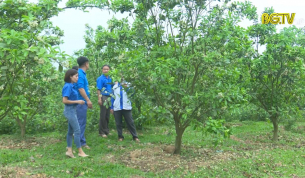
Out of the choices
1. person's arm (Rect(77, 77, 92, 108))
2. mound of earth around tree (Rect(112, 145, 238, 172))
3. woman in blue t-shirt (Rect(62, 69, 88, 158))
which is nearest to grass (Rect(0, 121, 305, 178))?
mound of earth around tree (Rect(112, 145, 238, 172))

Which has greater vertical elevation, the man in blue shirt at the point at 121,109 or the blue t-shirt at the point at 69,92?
the blue t-shirt at the point at 69,92

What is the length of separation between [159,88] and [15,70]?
2243 millimetres

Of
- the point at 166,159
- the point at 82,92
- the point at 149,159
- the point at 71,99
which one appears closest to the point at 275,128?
the point at 166,159

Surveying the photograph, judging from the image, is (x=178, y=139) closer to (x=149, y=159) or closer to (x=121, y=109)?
(x=149, y=159)

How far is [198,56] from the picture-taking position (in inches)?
194

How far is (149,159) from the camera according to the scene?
5.43 metres

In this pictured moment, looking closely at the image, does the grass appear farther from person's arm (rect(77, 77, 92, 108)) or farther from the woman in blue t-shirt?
person's arm (rect(77, 77, 92, 108))

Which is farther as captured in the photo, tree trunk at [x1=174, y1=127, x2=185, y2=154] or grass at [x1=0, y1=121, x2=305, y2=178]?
tree trunk at [x1=174, y1=127, x2=185, y2=154]

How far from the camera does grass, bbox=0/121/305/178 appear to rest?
4.68 meters

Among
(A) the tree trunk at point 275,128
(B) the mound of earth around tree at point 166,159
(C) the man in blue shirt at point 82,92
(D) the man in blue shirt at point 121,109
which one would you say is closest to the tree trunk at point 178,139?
(B) the mound of earth around tree at point 166,159

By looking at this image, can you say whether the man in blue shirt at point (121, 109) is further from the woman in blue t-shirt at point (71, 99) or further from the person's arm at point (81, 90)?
the woman in blue t-shirt at point (71, 99)

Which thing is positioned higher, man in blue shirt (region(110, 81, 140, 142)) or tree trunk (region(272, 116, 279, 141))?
man in blue shirt (region(110, 81, 140, 142))

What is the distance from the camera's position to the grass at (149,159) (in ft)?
15.4

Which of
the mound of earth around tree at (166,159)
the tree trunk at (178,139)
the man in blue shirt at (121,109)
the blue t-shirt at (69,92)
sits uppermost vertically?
the blue t-shirt at (69,92)
